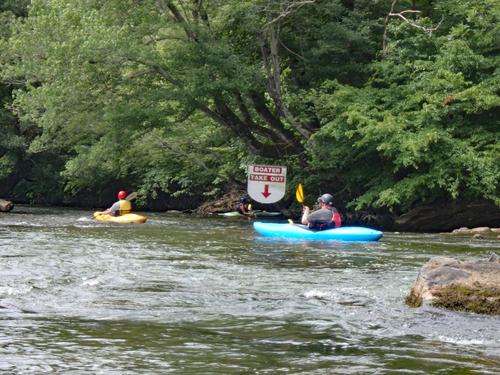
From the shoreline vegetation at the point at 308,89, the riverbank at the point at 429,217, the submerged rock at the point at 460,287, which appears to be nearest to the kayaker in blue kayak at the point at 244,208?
the shoreline vegetation at the point at 308,89

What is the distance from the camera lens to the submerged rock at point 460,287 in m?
8.23

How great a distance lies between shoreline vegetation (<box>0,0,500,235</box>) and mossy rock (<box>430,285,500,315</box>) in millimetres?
11933

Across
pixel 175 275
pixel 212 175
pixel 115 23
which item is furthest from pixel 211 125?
pixel 175 275

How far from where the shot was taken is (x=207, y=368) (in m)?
6.11

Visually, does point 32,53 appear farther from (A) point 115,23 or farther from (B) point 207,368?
(B) point 207,368

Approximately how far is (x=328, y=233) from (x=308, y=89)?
8.37 m

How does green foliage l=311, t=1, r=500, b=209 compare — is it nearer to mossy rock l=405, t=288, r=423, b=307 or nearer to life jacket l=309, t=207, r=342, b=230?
life jacket l=309, t=207, r=342, b=230

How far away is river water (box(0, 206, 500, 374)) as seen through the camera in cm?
631

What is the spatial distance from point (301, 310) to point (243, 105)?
16895 mm

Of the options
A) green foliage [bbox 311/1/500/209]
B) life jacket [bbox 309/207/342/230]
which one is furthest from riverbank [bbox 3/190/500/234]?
life jacket [bbox 309/207/342/230]

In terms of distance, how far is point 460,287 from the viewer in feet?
27.5

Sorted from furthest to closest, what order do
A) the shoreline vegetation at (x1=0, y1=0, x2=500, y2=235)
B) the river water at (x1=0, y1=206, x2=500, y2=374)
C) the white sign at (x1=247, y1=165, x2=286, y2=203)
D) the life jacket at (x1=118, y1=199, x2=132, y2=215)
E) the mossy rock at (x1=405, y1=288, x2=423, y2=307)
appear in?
the white sign at (x1=247, y1=165, x2=286, y2=203) → the life jacket at (x1=118, y1=199, x2=132, y2=215) → the shoreline vegetation at (x1=0, y1=0, x2=500, y2=235) → the mossy rock at (x1=405, y1=288, x2=423, y2=307) → the river water at (x1=0, y1=206, x2=500, y2=374)

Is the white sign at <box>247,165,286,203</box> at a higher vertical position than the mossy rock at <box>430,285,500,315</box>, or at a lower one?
higher

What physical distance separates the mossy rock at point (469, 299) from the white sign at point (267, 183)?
51.2ft
